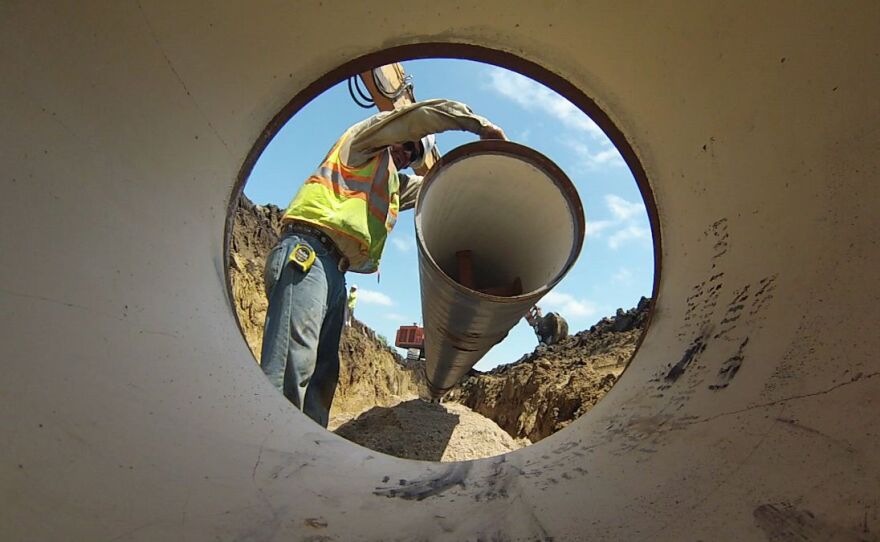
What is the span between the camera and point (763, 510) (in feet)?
2.25

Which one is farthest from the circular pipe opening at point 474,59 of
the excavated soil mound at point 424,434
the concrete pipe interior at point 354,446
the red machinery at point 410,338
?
the red machinery at point 410,338

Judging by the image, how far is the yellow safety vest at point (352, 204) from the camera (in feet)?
8.00

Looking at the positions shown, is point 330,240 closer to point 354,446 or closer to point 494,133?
point 494,133

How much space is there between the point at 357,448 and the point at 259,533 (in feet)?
1.66

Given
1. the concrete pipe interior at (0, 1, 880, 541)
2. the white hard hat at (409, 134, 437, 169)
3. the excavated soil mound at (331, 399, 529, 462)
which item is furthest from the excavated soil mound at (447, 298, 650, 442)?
the concrete pipe interior at (0, 1, 880, 541)

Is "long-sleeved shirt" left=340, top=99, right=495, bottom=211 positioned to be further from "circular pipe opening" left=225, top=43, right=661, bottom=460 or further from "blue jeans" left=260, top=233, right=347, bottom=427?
"circular pipe opening" left=225, top=43, right=661, bottom=460

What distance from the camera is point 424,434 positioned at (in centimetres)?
289

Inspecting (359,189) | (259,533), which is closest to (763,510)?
(259,533)

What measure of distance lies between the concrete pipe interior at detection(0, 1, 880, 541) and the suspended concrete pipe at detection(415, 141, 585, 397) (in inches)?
43.2

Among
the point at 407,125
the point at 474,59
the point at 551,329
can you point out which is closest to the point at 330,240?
the point at 407,125

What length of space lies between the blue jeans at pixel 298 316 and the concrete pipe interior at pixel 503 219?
0.52 metres

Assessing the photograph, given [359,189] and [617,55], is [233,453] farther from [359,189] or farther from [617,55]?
[359,189]

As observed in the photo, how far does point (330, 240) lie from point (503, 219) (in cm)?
100

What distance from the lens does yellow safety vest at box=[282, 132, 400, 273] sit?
244 centimetres
